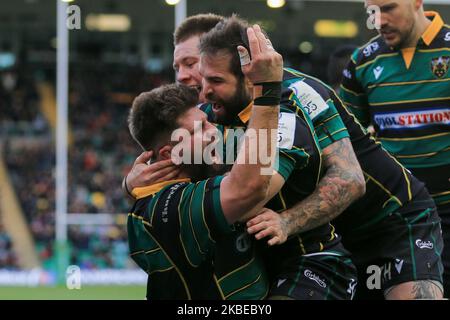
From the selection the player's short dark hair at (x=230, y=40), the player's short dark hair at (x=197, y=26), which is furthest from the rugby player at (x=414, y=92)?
the player's short dark hair at (x=230, y=40)

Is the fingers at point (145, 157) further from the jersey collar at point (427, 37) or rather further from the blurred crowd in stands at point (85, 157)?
the blurred crowd in stands at point (85, 157)

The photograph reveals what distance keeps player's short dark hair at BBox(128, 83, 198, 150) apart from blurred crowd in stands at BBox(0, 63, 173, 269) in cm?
1292

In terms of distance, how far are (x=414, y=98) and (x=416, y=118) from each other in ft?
0.40

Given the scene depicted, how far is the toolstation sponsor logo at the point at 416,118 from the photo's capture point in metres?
4.85

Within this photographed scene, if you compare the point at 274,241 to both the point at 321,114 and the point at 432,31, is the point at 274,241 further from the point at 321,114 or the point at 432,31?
A: the point at 432,31

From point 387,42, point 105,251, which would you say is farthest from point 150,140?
point 105,251

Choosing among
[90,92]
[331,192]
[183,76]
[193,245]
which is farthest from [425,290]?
[90,92]

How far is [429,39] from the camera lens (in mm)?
5000

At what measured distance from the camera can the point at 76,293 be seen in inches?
489

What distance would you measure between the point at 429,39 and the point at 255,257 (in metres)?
2.17

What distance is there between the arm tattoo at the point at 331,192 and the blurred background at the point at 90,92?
1162 centimetres
